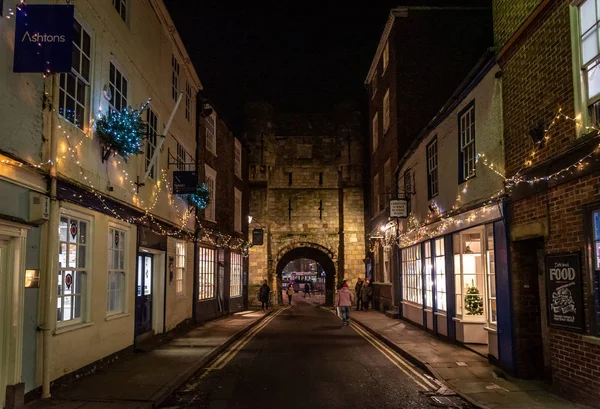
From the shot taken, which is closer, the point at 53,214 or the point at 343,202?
the point at 53,214

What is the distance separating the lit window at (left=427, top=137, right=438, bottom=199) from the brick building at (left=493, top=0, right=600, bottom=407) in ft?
18.6

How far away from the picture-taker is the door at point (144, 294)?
13.3m

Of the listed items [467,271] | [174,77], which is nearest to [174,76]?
[174,77]

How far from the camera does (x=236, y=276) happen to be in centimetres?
2772

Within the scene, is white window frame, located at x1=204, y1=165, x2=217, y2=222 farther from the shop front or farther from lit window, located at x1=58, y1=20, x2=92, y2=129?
lit window, located at x1=58, y1=20, x2=92, y2=129

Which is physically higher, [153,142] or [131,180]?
[153,142]

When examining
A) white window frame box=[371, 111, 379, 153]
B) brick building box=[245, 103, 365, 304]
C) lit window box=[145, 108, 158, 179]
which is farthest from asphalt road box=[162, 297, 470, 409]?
brick building box=[245, 103, 365, 304]

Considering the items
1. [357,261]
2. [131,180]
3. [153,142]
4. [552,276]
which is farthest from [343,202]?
[552,276]

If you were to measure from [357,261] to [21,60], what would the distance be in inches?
1088

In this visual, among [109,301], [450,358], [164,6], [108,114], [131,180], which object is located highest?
[164,6]

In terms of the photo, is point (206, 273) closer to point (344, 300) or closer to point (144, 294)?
point (344, 300)

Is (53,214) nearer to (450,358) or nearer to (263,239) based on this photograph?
(450,358)

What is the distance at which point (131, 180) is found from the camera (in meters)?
12.5

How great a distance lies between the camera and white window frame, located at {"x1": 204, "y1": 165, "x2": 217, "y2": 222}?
69.5 feet
